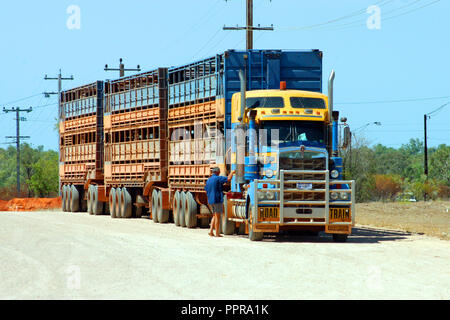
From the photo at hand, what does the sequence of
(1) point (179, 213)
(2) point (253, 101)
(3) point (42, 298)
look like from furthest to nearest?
(1) point (179, 213), (2) point (253, 101), (3) point (42, 298)

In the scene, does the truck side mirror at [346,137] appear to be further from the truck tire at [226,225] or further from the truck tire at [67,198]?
the truck tire at [67,198]

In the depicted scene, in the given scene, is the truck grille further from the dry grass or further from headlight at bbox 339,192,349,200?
the dry grass

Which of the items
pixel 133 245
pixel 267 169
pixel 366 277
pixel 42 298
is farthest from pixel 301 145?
pixel 42 298

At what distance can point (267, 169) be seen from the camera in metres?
20.7

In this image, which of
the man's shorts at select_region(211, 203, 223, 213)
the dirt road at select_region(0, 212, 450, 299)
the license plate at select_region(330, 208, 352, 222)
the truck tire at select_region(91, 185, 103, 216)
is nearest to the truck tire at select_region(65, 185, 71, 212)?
the truck tire at select_region(91, 185, 103, 216)

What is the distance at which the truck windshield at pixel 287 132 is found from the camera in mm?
20734

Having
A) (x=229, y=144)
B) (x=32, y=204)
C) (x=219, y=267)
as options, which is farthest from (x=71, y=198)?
(x=219, y=267)

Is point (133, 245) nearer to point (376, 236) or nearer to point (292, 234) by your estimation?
point (292, 234)

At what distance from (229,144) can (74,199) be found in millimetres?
20903

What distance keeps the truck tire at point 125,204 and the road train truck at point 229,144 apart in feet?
0.13

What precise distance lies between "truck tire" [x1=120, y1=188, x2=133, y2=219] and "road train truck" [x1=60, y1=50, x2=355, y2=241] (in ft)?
0.13

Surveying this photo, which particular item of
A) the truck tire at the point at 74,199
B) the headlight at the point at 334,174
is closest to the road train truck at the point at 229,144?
the headlight at the point at 334,174

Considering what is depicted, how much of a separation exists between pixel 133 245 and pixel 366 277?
7084 mm

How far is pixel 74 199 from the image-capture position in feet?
141
